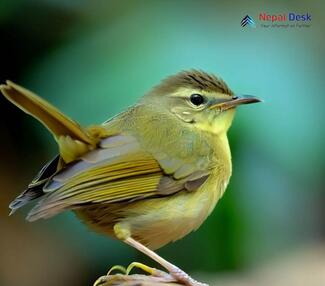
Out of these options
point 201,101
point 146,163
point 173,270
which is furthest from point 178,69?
point 173,270

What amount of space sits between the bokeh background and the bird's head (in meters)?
0.16

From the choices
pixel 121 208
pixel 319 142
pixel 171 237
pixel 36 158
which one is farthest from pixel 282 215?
pixel 36 158

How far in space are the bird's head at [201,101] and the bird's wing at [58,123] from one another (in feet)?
0.68

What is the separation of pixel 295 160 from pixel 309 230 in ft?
0.61

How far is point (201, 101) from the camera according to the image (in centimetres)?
134

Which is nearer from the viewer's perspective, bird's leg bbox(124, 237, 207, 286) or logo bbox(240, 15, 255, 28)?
bird's leg bbox(124, 237, 207, 286)

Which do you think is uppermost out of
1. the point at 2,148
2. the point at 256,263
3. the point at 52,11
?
the point at 52,11

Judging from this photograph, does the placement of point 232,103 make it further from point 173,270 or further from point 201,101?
point 173,270

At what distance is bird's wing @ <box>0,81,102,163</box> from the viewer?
3.84 feet

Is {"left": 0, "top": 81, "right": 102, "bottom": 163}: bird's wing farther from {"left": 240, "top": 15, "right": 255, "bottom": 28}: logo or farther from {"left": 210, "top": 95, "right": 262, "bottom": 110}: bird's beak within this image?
{"left": 240, "top": 15, "right": 255, "bottom": 28}: logo

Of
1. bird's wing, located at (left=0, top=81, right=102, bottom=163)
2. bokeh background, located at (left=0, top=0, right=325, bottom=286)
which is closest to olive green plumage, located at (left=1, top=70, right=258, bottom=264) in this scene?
bird's wing, located at (left=0, top=81, right=102, bottom=163)

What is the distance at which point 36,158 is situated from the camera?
154cm

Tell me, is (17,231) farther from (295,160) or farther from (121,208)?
(295,160)

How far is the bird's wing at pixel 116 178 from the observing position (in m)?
1.18
